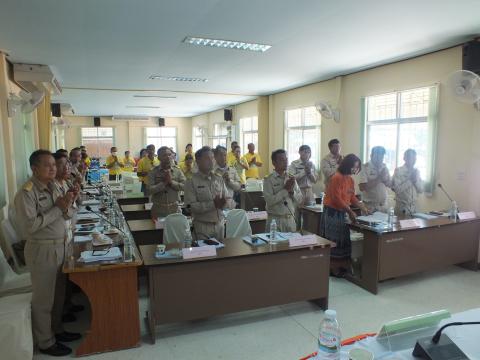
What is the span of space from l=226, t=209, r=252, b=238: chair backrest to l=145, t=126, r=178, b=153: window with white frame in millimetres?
14296

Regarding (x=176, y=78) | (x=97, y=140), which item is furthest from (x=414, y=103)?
(x=97, y=140)

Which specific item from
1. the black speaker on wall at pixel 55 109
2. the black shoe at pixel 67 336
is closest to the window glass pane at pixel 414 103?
the black shoe at pixel 67 336

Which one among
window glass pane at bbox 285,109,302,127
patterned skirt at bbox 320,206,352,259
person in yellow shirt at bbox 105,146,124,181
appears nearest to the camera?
patterned skirt at bbox 320,206,352,259

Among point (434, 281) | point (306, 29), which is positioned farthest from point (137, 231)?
point (434, 281)

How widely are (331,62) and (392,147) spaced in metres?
1.76

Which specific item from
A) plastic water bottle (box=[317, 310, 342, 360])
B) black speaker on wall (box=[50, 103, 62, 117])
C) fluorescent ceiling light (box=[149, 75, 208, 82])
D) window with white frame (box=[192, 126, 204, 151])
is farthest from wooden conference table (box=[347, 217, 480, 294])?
window with white frame (box=[192, 126, 204, 151])

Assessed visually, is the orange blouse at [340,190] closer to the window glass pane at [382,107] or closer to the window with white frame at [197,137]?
the window glass pane at [382,107]

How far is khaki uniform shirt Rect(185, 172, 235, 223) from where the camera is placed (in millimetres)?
3311

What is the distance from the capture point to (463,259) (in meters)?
4.27

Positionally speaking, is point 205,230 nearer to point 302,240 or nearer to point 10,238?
point 302,240

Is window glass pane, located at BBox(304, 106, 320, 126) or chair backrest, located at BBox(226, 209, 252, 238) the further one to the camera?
window glass pane, located at BBox(304, 106, 320, 126)

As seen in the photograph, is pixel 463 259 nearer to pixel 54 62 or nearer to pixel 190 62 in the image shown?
pixel 190 62

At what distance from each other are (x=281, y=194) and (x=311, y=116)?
4.74 metres

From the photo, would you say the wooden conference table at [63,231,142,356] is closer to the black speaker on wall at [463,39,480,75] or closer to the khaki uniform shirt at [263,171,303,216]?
the khaki uniform shirt at [263,171,303,216]
